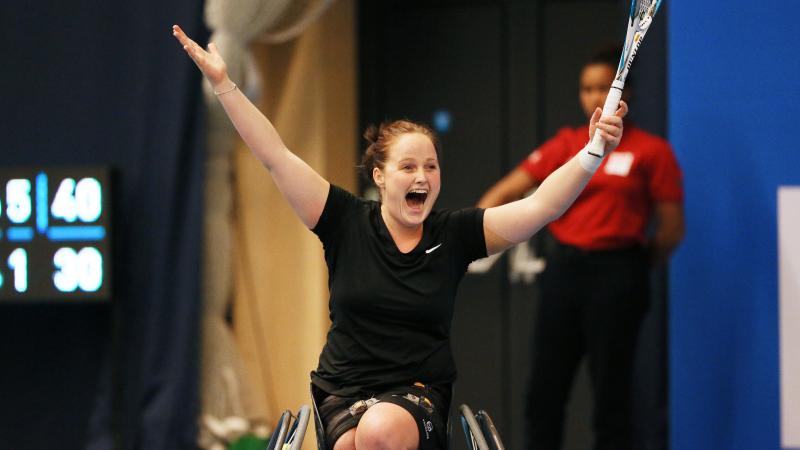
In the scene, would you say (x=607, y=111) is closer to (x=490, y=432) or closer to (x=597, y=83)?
(x=490, y=432)

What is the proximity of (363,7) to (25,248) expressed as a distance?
196 centimetres

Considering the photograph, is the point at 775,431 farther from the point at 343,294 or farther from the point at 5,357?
the point at 5,357

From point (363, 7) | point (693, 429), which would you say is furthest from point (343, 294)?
point (363, 7)

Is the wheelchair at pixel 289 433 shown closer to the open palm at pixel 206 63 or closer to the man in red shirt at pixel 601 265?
the open palm at pixel 206 63

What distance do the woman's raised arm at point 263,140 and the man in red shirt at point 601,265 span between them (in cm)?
115

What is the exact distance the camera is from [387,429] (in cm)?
224

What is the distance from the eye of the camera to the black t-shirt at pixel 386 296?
243 centimetres

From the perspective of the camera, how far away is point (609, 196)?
346cm

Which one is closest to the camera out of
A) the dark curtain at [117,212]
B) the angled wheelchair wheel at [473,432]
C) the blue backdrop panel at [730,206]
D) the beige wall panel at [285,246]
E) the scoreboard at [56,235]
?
the angled wheelchair wheel at [473,432]

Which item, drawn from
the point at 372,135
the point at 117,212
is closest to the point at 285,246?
the point at 117,212

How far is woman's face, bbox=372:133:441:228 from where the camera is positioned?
2469 mm

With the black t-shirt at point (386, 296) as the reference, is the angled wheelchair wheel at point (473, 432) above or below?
below

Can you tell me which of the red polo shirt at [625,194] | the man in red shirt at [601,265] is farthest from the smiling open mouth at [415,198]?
the red polo shirt at [625,194]

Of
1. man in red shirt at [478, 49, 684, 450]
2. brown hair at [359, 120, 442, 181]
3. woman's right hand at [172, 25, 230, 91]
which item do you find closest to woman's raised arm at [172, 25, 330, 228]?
woman's right hand at [172, 25, 230, 91]
